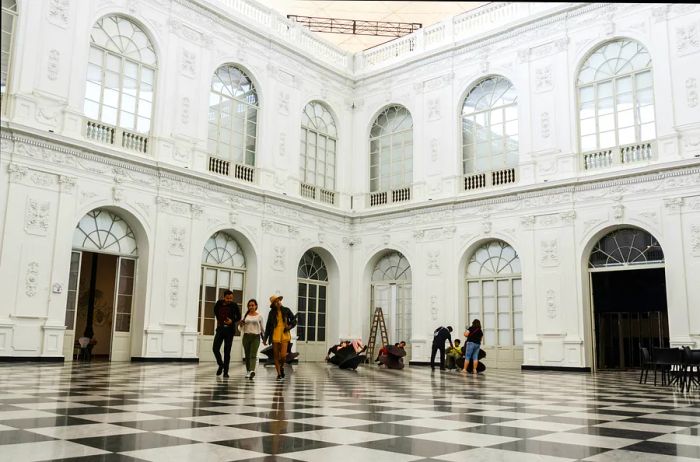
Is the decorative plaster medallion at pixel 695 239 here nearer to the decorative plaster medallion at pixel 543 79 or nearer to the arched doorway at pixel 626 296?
the arched doorway at pixel 626 296

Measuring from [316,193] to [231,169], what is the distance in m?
3.50

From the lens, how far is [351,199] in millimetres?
22172

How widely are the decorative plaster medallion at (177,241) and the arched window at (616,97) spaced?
1100 centimetres

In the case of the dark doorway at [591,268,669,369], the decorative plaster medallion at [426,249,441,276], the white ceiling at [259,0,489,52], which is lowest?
the dark doorway at [591,268,669,369]

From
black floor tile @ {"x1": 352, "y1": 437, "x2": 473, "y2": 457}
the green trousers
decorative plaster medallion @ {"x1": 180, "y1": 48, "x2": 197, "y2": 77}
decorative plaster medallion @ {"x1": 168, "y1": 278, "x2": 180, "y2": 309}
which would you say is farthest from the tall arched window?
black floor tile @ {"x1": 352, "y1": 437, "x2": 473, "y2": 457}

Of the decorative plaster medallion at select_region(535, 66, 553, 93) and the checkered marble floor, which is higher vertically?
the decorative plaster medallion at select_region(535, 66, 553, 93)

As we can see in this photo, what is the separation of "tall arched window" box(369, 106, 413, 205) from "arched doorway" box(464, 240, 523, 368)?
3.63m

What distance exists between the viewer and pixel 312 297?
21031mm

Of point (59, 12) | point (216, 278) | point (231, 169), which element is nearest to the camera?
point (59, 12)

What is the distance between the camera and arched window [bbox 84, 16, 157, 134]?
15.8m

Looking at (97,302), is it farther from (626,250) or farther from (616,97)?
(616,97)

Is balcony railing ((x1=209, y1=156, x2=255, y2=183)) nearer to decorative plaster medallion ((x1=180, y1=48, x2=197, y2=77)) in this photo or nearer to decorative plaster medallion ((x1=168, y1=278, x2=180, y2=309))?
decorative plaster medallion ((x1=180, y1=48, x2=197, y2=77))

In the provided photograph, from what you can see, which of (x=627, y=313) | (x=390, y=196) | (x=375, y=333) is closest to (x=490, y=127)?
(x=390, y=196)

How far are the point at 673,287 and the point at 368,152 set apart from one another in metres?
10.8
